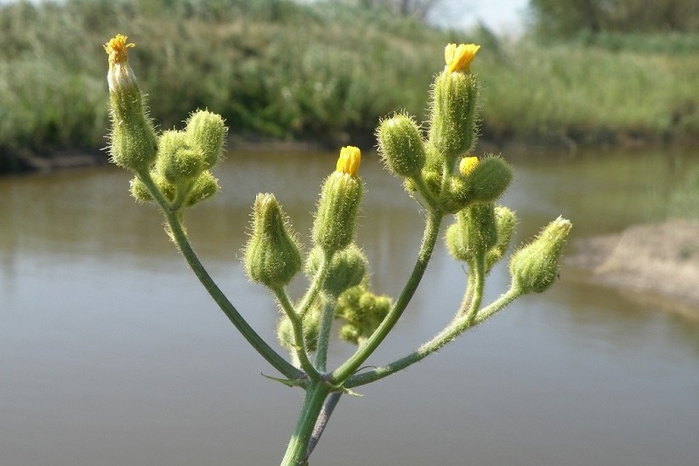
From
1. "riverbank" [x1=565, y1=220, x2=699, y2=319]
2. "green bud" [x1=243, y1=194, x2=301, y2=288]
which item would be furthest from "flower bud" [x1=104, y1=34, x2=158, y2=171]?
"riverbank" [x1=565, y1=220, x2=699, y2=319]

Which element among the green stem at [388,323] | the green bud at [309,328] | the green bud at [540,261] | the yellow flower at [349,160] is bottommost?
the green bud at [309,328]

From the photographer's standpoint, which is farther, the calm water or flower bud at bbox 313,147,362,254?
the calm water

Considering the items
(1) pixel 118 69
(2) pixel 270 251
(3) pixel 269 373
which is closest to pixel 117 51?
(1) pixel 118 69

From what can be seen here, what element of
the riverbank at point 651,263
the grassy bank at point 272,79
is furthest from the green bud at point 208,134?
the grassy bank at point 272,79

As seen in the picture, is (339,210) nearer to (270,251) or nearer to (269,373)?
(270,251)

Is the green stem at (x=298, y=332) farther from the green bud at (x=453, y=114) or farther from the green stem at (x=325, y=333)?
the green bud at (x=453, y=114)

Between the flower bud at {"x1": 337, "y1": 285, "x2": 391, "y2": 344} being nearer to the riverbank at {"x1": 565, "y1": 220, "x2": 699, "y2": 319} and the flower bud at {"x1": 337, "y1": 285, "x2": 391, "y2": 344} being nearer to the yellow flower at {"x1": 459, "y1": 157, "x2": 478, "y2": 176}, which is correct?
the yellow flower at {"x1": 459, "y1": 157, "x2": 478, "y2": 176}

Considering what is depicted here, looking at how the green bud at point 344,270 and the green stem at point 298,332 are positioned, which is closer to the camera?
the green stem at point 298,332
